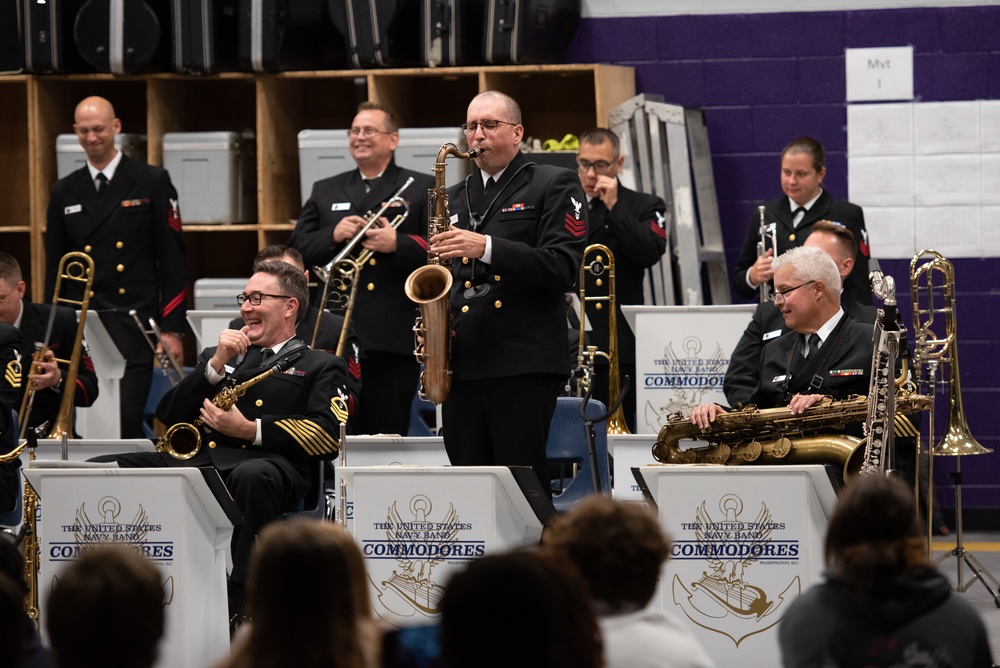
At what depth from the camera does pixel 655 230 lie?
6.67 metres

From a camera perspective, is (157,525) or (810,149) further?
(810,149)

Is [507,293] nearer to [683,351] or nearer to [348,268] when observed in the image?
[683,351]

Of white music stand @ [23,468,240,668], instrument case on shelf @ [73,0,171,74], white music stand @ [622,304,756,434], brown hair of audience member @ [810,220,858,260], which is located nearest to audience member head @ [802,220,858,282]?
brown hair of audience member @ [810,220,858,260]

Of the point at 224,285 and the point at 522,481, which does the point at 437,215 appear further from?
the point at 224,285

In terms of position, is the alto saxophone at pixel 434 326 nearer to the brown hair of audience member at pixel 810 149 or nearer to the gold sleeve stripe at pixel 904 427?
the gold sleeve stripe at pixel 904 427

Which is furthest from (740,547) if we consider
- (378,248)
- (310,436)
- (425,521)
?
(378,248)

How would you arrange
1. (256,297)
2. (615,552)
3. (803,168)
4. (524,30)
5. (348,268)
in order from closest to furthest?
(615,552) < (256,297) < (348,268) < (803,168) < (524,30)

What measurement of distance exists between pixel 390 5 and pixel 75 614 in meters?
5.58

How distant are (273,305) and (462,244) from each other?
3.25 feet

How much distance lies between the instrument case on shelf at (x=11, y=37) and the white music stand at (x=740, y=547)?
4.92 metres

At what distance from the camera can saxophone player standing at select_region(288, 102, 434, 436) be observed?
6.25 meters

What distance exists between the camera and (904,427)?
4891mm

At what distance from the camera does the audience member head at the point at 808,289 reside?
5.00m

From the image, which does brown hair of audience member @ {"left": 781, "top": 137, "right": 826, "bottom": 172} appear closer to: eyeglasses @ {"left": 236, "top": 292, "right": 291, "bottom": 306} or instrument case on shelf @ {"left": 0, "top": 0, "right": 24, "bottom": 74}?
eyeglasses @ {"left": 236, "top": 292, "right": 291, "bottom": 306}
